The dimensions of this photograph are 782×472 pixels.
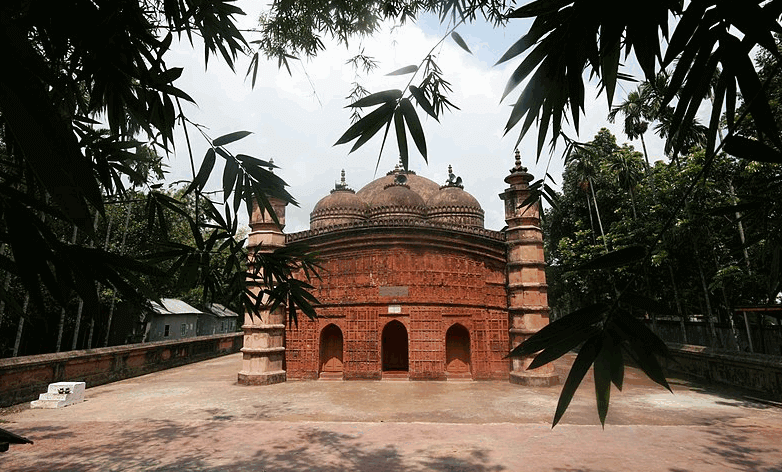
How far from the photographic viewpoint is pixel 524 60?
57.2 inches

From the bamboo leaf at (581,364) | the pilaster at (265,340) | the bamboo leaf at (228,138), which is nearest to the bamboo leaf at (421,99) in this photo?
the bamboo leaf at (581,364)

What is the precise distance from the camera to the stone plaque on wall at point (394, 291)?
13.7 metres

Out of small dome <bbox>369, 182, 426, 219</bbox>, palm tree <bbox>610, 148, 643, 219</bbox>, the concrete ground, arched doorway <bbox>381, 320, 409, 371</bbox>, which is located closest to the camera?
the concrete ground

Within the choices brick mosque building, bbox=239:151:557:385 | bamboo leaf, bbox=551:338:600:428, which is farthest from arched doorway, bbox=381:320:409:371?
bamboo leaf, bbox=551:338:600:428

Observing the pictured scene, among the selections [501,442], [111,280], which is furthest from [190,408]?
[111,280]

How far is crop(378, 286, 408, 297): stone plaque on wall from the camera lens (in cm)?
1367

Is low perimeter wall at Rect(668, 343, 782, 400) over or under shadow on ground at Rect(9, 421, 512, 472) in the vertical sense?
over

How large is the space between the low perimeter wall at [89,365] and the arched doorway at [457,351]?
36.0 feet

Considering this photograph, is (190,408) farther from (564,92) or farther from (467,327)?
(564,92)

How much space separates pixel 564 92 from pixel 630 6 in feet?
1.25

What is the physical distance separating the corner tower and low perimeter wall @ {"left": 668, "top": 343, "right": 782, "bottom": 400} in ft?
13.2

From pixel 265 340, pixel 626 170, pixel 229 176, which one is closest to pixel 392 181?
pixel 626 170

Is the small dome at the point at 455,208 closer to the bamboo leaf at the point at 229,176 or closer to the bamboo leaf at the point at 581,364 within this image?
the bamboo leaf at the point at 229,176

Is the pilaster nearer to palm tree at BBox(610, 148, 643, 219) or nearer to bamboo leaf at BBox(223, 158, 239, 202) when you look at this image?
bamboo leaf at BBox(223, 158, 239, 202)
